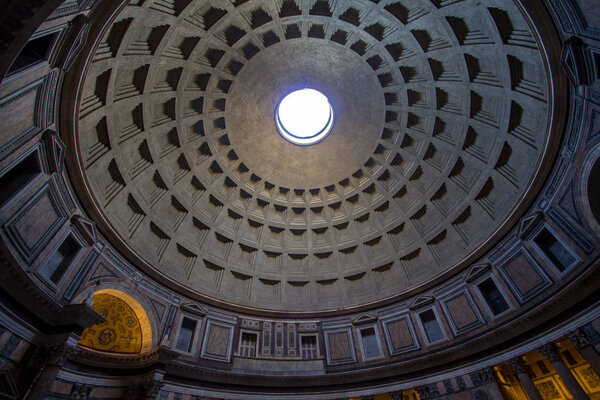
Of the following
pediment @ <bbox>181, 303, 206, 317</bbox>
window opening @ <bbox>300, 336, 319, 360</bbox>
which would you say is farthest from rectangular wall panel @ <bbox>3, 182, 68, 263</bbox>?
window opening @ <bbox>300, 336, 319, 360</bbox>

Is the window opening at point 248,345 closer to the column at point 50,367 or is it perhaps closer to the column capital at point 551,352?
the column at point 50,367

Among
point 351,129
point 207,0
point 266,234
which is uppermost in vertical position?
point 351,129

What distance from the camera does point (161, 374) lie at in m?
15.6

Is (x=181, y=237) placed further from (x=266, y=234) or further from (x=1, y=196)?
(x=1, y=196)

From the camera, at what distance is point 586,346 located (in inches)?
498

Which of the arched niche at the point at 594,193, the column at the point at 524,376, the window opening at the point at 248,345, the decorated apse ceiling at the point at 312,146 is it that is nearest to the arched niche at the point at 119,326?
the decorated apse ceiling at the point at 312,146

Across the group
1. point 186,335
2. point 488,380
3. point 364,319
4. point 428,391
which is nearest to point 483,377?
point 488,380

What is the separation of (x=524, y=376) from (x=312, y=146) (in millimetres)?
20258

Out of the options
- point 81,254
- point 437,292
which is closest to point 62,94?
point 81,254

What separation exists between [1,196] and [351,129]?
21.9 meters

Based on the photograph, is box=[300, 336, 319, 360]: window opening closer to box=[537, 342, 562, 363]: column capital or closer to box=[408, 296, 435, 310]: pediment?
box=[408, 296, 435, 310]: pediment

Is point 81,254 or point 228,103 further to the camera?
point 228,103

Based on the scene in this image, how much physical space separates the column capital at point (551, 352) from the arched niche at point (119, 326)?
1965cm

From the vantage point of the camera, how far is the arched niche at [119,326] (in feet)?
55.3
